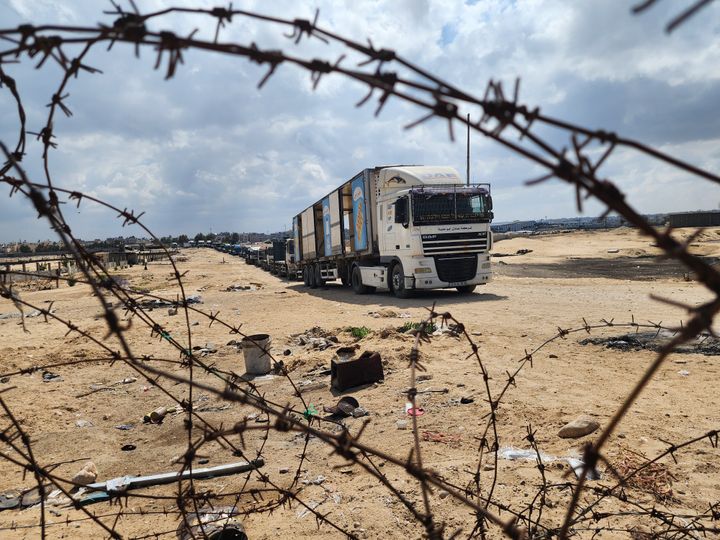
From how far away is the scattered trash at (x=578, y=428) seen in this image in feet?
A: 12.2

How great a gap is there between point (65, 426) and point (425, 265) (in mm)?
9184

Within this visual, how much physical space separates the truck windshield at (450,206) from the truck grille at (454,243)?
362 millimetres

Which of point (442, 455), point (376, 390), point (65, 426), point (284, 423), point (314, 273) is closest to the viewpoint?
point (284, 423)

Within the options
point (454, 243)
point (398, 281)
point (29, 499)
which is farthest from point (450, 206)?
point (29, 499)

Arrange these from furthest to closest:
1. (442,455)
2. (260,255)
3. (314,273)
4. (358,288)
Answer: (260,255), (314,273), (358,288), (442,455)

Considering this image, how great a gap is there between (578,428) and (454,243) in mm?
9184

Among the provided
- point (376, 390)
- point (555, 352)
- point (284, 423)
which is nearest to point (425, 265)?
point (555, 352)

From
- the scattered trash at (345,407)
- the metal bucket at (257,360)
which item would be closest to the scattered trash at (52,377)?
the metal bucket at (257,360)

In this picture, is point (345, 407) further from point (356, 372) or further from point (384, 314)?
point (384, 314)

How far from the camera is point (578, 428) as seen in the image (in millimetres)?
3715

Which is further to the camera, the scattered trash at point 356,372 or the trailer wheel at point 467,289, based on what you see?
the trailer wheel at point 467,289

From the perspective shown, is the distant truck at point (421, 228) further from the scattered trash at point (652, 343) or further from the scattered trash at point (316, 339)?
the scattered trash at point (652, 343)

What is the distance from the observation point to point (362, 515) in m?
2.89

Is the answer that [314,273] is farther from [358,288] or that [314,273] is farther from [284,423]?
[284,423]
